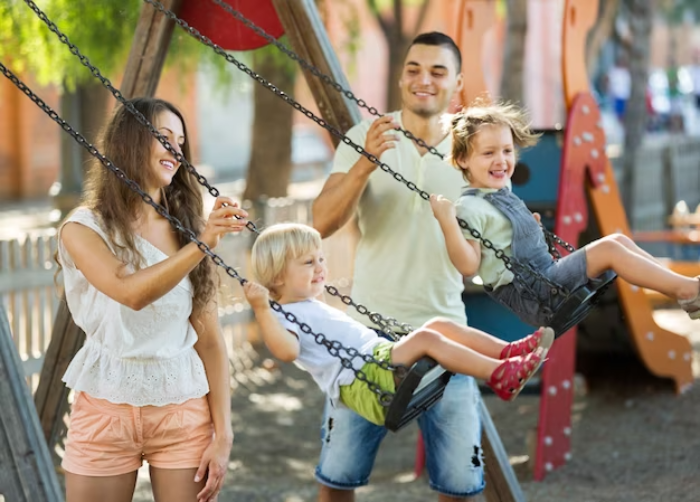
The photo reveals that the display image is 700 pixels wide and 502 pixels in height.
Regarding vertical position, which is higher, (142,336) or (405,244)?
(405,244)

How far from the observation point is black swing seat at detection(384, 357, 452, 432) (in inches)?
120

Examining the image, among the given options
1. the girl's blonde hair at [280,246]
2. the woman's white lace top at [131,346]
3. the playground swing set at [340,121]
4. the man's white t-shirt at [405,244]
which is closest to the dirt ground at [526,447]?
the playground swing set at [340,121]

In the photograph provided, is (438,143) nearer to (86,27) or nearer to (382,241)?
(382,241)

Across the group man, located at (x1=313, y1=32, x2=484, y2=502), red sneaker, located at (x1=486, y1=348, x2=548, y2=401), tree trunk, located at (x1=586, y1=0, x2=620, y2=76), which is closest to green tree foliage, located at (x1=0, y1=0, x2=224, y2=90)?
man, located at (x1=313, y1=32, x2=484, y2=502)

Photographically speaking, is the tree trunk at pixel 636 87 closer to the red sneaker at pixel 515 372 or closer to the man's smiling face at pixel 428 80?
the man's smiling face at pixel 428 80

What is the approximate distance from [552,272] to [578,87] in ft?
10.3

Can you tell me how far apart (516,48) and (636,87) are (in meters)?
4.20

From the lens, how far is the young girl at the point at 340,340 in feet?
10.2

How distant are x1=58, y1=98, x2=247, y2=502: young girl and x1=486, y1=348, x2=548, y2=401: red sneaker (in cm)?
75

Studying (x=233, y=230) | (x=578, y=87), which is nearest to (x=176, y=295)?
(x=233, y=230)

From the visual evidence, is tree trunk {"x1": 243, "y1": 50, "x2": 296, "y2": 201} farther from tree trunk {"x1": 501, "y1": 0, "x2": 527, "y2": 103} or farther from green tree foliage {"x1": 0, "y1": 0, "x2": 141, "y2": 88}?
tree trunk {"x1": 501, "y1": 0, "x2": 527, "y2": 103}

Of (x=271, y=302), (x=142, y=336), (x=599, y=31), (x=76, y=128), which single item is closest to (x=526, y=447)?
Result: (x=271, y=302)

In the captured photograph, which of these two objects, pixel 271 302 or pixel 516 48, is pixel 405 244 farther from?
pixel 516 48

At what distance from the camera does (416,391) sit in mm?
3096
